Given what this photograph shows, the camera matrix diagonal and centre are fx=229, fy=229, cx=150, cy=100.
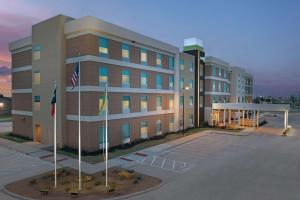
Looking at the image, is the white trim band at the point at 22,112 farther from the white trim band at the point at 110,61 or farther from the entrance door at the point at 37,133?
the white trim band at the point at 110,61

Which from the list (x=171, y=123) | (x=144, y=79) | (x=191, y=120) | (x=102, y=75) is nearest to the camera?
(x=102, y=75)

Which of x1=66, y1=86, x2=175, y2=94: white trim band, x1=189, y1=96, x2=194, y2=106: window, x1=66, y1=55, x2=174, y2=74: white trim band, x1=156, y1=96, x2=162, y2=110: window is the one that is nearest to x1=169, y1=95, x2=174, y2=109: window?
x1=66, y1=86, x2=175, y2=94: white trim band

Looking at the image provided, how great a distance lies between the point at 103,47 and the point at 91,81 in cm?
451

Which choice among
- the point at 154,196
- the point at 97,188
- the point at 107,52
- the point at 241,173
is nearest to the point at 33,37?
the point at 107,52

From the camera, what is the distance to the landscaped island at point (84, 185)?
14602 mm

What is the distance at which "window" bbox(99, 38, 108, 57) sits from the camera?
26.6 m

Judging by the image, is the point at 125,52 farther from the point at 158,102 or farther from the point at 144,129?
the point at 144,129

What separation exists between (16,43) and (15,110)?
34.3 feet

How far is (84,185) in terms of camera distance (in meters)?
16.3

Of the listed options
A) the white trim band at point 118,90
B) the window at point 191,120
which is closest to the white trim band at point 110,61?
the white trim band at point 118,90

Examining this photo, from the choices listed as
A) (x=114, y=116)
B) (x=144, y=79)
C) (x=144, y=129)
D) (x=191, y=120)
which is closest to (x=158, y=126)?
(x=144, y=129)

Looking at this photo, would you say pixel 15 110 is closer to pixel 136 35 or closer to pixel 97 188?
pixel 136 35

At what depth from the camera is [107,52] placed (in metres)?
27.4

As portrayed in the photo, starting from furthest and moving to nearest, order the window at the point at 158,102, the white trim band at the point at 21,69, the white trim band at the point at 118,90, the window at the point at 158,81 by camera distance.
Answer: the window at the point at 158,102 < the window at the point at 158,81 < the white trim band at the point at 21,69 < the white trim band at the point at 118,90
